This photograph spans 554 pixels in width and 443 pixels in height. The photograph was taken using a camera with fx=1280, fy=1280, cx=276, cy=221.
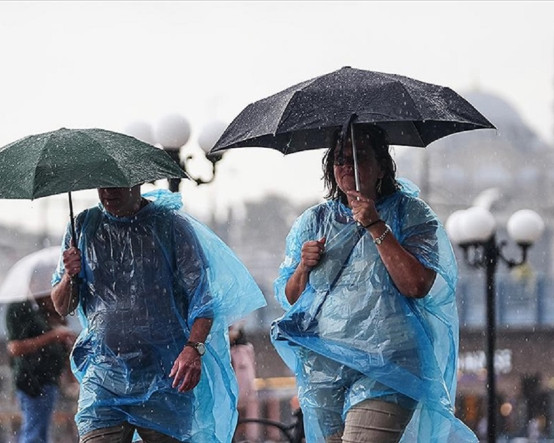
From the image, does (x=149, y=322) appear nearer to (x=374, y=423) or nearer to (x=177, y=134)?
(x=374, y=423)

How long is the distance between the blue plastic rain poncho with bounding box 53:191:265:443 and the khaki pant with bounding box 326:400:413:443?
673mm

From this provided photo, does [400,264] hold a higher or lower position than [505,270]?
higher

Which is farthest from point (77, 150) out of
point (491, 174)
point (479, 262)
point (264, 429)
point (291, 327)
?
point (491, 174)

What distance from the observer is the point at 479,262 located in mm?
11188

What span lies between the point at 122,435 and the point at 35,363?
271cm

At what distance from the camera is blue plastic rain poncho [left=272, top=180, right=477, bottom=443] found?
12.9 feet

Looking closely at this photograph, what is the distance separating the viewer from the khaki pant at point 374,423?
151 inches

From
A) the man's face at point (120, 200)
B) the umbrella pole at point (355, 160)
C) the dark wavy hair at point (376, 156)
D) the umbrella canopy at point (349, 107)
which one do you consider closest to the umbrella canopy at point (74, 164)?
the man's face at point (120, 200)

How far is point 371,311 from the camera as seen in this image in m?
3.97

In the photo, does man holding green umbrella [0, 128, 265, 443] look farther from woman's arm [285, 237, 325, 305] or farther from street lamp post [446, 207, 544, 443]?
street lamp post [446, 207, 544, 443]

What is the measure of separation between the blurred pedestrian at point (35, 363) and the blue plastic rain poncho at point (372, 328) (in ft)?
9.44

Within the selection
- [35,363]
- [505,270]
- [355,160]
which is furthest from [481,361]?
[355,160]

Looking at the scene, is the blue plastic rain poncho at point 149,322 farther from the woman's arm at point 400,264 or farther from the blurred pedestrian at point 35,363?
the blurred pedestrian at point 35,363

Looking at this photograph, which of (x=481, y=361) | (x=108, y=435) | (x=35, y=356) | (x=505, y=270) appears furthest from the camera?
(x=505, y=270)
